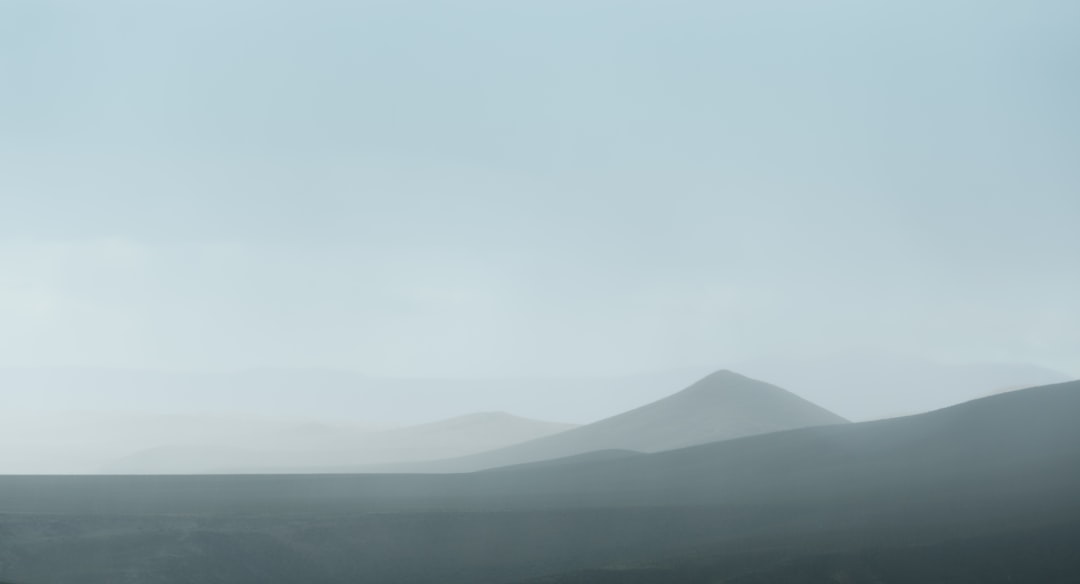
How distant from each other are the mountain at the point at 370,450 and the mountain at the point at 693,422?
110 ft

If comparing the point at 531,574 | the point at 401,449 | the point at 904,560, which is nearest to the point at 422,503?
the point at 531,574

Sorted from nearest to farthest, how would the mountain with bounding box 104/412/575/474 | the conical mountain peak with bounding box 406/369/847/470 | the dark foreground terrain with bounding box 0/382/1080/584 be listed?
the dark foreground terrain with bounding box 0/382/1080/584, the conical mountain peak with bounding box 406/369/847/470, the mountain with bounding box 104/412/575/474

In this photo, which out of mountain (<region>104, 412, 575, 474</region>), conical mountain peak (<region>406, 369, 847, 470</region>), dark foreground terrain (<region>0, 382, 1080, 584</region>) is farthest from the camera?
mountain (<region>104, 412, 575, 474</region>)

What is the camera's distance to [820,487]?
3959 cm

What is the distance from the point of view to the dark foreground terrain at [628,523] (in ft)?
87.9

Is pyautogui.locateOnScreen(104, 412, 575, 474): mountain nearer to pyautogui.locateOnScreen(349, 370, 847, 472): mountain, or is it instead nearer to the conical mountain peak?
pyautogui.locateOnScreen(349, 370, 847, 472): mountain

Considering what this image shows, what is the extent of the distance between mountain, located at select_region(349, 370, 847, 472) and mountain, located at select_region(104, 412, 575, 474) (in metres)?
33.5

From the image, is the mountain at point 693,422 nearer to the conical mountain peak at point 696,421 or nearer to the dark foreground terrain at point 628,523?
the conical mountain peak at point 696,421

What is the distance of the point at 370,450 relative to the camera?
467ft

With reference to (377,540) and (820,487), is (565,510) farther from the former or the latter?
(820,487)

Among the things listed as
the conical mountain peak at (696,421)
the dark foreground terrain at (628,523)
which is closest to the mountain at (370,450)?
the conical mountain peak at (696,421)

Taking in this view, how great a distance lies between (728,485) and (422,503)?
11.6 m

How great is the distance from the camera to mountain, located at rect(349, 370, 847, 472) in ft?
265

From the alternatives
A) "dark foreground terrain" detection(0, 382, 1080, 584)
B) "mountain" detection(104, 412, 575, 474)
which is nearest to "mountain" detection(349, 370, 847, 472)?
"dark foreground terrain" detection(0, 382, 1080, 584)
